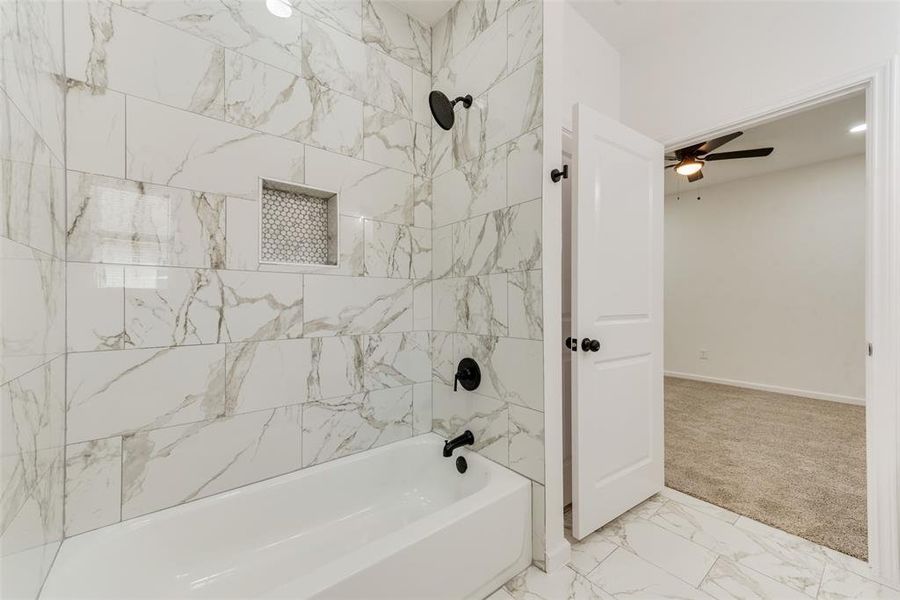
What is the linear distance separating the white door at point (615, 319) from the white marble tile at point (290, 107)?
3.75 feet

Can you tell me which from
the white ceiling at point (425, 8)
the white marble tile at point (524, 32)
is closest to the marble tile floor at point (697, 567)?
the white marble tile at point (524, 32)

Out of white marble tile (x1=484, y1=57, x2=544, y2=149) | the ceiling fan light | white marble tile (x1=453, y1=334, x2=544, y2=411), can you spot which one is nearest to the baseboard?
the ceiling fan light

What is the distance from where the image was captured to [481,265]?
5.88 feet

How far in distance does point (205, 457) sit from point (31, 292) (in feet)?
2.73

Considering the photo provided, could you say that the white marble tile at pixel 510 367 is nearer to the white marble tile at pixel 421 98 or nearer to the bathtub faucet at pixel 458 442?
the bathtub faucet at pixel 458 442

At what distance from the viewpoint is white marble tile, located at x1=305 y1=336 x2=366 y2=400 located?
1689mm

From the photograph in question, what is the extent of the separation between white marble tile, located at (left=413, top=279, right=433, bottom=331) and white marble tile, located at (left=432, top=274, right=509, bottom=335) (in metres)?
0.04

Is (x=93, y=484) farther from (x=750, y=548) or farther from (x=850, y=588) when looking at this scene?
(x=850, y=588)

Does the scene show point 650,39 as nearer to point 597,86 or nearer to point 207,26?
point 597,86

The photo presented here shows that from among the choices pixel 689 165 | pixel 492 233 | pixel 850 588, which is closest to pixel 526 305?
pixel 492 233

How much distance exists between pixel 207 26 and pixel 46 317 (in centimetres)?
127

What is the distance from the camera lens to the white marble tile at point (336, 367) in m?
1.69

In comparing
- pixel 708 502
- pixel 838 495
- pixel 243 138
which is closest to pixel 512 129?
pixel 243 138

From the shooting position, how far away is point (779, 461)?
2.46 m
